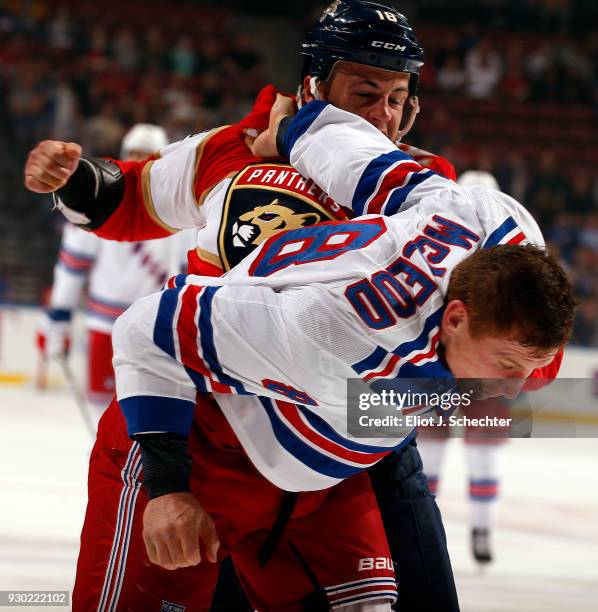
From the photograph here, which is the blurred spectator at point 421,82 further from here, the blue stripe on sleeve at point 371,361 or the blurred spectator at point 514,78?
the blue stripe on sleeve at point 371,361

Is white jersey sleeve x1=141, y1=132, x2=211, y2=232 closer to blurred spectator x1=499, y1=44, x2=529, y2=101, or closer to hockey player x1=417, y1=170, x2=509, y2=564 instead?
hockey player x1=417, y1=170, x2=509, y2=564

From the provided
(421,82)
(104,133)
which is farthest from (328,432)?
(421,82)

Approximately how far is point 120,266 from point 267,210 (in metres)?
3.07

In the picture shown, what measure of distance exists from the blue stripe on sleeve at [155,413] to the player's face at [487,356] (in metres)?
0.43

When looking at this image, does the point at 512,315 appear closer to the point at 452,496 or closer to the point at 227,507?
the point at 227,507

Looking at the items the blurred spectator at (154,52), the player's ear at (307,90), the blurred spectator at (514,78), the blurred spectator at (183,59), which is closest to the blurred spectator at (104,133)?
the blurred spectator at (154,52)

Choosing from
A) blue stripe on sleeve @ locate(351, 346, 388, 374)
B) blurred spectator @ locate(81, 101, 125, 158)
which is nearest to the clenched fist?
blue stripe on sleeve @ locate(351, 346, 388, 374)

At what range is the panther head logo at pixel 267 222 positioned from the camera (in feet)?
6.81

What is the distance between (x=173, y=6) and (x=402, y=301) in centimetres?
1160

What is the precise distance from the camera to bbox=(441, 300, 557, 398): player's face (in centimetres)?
162

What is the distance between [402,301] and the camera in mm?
1648

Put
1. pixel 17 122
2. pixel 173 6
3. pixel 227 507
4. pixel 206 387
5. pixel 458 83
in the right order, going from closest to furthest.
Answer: pixel 206 387
pixel 227 507
pixel 17 122
pixel 458 83
pixel 173 6

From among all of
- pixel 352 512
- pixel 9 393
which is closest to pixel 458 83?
pixel 9 393

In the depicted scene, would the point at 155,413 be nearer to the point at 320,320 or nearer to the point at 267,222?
the point at 320,320
